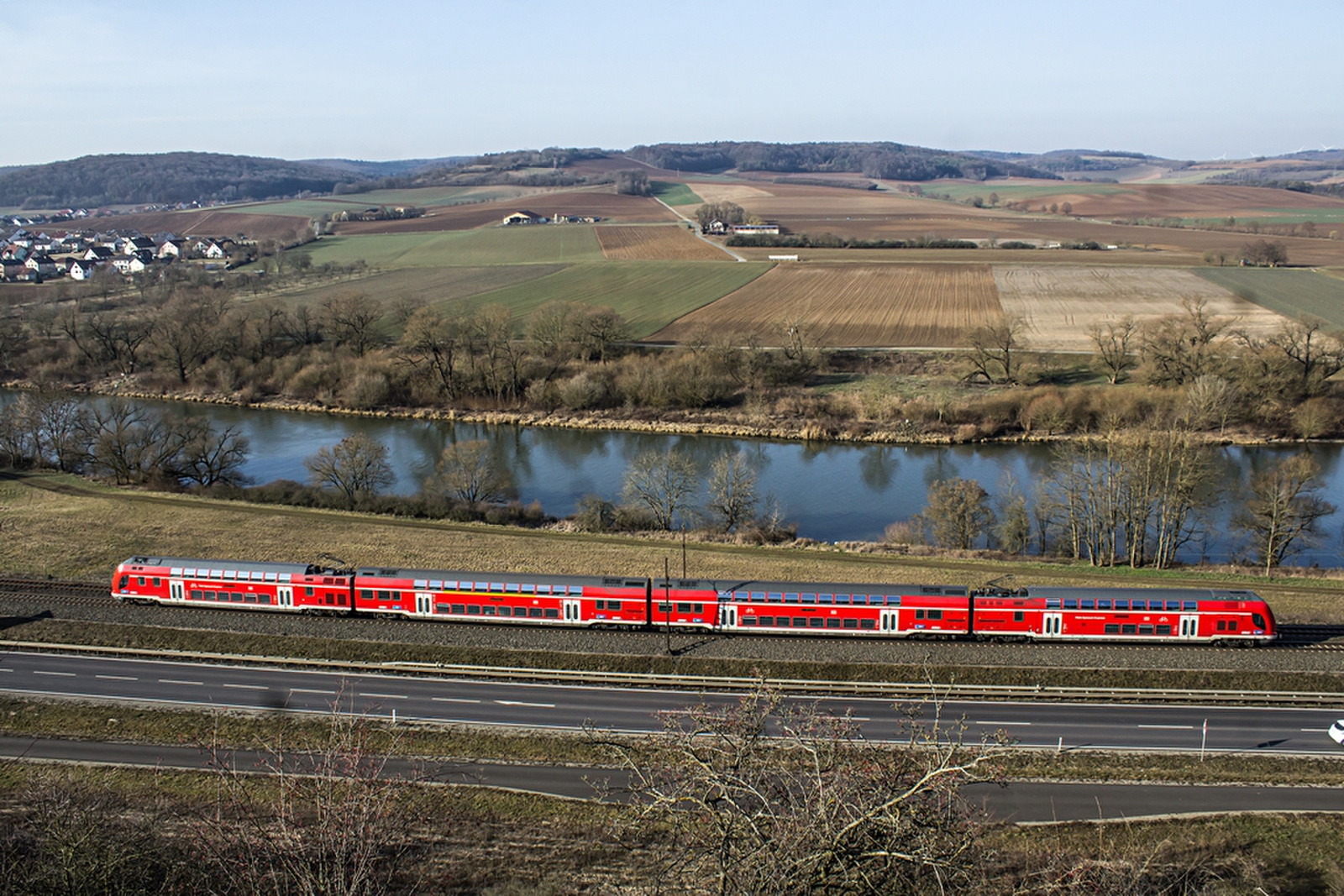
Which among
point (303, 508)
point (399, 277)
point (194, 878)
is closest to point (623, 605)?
point (194, 878)

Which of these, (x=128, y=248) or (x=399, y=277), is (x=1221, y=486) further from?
(x=128, y=248)

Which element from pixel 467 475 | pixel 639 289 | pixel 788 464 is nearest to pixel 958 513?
pixel 788 464

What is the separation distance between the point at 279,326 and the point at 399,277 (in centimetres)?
2794

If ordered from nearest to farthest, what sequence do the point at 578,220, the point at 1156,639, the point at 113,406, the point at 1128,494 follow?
the point at 1156,639 → the point at 1128,494 → the point at 113,406 → the point at 578,220

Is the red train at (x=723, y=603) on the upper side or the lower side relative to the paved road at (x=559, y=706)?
upper

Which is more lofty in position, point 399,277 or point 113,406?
point 399,277

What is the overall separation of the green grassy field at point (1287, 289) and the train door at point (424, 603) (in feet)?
225

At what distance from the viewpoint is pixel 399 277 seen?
101 metres

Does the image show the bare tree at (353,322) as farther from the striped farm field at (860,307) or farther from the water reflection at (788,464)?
the striped farm field at (860,307)

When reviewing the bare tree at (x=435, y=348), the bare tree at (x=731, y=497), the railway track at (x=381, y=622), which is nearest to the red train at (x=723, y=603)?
the railway track at (x=381, y=622)

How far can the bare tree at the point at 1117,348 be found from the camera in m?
60.9

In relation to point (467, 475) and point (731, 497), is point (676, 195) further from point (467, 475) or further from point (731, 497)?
point (731, 497)

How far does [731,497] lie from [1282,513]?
22273 millimetres

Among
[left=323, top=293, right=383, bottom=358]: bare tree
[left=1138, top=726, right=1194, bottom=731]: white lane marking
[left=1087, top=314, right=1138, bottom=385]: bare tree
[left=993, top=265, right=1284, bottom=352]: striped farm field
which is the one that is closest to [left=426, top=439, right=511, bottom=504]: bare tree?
[left=323, top=293, right=383, bottom=358]: bare tree
